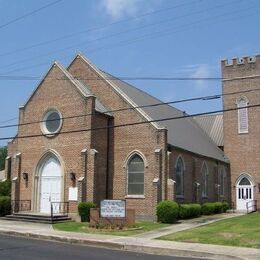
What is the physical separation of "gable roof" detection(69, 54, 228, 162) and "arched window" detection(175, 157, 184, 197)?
1.12 m

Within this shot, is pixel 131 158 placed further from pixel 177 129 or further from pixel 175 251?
pixel 175 251

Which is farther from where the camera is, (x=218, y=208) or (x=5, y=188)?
(x=218, y=208)

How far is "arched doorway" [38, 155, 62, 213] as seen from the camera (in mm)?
32219

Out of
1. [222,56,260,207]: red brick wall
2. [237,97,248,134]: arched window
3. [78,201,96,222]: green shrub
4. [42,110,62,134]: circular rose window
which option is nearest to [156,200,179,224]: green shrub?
[78,201,96,222]: green shrub

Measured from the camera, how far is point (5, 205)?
107ft

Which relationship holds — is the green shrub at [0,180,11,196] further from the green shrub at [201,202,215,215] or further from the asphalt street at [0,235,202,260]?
the asphalt street at [0,235,202,260]

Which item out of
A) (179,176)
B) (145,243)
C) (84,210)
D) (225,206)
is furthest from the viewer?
A: (225,206)

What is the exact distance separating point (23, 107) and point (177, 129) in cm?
1213

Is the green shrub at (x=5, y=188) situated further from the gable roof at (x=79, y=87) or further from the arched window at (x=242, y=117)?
the arched window at (x=242, y=117)

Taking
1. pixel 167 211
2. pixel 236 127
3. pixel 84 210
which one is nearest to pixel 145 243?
pixel 167 211

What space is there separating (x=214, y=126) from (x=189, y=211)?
20990 mm

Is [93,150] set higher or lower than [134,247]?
higher

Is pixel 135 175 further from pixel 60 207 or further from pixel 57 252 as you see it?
pixel 57 252

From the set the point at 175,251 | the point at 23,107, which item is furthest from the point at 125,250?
the point at 23,107
